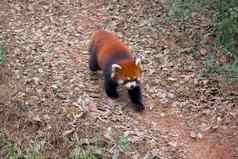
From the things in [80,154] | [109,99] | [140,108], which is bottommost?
[109,99]

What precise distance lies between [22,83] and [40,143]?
1.47 m

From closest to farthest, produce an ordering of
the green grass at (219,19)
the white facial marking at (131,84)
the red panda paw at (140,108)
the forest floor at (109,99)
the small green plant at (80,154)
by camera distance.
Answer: the small green plant at (80,154) < the forest floor at (109,99) < the white facial marking at (131,84) < the red panda paw at (140,108) < the green grass at (219,19)

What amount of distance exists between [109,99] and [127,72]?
1.66ft

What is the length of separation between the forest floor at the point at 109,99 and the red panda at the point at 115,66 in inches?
6.7

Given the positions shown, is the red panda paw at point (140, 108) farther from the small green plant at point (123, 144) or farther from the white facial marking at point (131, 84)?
the small green plant at point (123, 144)

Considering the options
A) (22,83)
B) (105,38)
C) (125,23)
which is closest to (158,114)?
(105,38)

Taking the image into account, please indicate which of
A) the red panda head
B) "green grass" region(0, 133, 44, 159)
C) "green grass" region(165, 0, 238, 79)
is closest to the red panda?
the red panda head

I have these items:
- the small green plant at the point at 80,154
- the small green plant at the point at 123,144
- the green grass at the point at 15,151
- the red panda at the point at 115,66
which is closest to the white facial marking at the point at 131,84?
the red panda at the point at 115,66

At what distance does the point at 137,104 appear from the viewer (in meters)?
6.77

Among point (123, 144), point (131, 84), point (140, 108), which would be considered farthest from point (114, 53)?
point (123, 144)

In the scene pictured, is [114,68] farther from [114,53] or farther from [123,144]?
[123,144]

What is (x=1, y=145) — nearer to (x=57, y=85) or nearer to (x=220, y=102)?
(x=57, y=85)

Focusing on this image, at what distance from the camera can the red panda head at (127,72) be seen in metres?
6.65

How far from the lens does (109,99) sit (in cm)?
694
